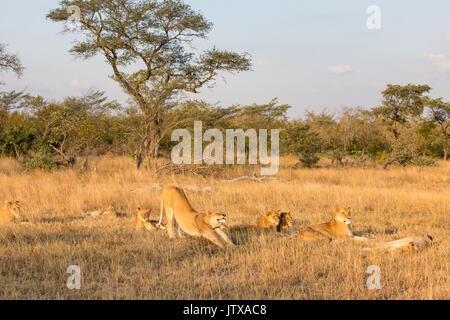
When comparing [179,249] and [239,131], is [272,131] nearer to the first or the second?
[239,131]

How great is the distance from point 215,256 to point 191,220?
99cm

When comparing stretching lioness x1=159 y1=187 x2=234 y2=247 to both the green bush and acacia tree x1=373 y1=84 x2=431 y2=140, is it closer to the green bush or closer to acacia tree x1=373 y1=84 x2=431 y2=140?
the green bush

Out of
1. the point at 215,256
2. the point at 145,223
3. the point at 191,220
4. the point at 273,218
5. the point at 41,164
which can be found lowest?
the point at 215,256

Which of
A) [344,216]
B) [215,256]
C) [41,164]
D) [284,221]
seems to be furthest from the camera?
[41,164]

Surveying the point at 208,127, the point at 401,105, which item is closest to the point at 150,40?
the point at 208,127

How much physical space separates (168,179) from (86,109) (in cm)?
989

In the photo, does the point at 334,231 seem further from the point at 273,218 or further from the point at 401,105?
the point at 401,105

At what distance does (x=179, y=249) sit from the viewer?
6.22m

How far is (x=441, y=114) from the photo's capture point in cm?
3173

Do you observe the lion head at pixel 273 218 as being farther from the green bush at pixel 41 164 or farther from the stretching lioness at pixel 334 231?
the green bush at pixel 41 164

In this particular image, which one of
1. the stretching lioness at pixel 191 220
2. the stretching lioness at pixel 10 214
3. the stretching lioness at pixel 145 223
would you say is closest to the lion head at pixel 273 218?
the stretching lioness at pixel 191 220

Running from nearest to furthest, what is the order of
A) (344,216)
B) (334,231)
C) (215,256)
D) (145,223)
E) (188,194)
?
1. (215,256)
2. (344,216)
3. (334,231)
4. (145,223)
5. (188,194)

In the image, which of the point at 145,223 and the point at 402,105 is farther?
the point at 402,105

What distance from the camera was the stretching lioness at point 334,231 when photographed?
7012mm
